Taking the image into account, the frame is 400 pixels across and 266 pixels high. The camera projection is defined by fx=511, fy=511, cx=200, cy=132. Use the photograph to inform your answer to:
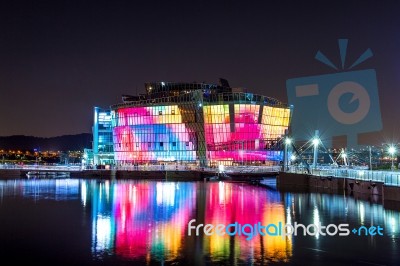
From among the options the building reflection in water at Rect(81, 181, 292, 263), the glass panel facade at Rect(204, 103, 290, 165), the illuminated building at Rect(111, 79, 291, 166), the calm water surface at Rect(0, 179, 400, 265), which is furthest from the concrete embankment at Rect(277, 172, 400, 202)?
the glass panel facade at Rect(204, 103, 290, 165)

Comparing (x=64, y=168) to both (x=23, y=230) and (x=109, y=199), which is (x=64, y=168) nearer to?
(x=109, y=199)

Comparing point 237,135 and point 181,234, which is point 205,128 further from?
point 181,234

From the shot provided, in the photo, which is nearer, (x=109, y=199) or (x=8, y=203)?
Result: (x=8, y=203)

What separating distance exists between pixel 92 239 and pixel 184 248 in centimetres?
636

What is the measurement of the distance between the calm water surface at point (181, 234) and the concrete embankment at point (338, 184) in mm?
2064

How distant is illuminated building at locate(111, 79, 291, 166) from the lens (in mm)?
129125

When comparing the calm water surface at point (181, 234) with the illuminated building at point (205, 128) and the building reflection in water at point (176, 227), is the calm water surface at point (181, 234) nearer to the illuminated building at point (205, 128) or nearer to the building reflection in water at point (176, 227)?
the building reflection in water at point (176, 227)

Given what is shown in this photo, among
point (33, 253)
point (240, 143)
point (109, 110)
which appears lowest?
point (33, 253)

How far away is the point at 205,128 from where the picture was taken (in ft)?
436

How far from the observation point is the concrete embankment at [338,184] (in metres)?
42.6

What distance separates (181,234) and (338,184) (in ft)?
116

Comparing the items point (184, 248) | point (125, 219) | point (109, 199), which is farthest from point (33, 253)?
point (109, 199)

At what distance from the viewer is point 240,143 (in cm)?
12875

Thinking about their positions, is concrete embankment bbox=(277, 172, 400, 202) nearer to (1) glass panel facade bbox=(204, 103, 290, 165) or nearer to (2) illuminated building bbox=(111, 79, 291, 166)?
(2) illuminated building bbox=(111, 79, 291, 166)
